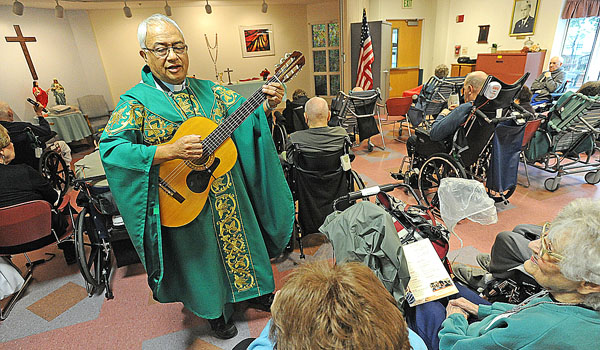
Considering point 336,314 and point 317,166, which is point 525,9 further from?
point 336,314

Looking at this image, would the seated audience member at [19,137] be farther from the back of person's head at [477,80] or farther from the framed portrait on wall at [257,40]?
the framed portrait on wall at [257,40]

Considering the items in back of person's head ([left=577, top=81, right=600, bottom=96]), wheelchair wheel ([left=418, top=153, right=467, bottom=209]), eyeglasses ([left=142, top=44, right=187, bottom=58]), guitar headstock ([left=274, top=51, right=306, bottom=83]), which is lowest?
wheelchair wheel ([left=418, top=153, right=467, bottom=209])

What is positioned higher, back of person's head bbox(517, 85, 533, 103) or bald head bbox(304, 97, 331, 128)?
bald head bbox(304, 97, 331, 128)

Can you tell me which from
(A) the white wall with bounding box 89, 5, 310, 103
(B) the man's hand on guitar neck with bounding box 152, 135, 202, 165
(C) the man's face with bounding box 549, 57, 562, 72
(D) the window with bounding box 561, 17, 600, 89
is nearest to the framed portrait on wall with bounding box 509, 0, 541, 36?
(D) the window with bounding box 561, 17, 600, 89

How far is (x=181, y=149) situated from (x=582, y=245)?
1.42 meters

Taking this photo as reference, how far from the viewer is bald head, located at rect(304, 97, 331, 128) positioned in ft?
7.52

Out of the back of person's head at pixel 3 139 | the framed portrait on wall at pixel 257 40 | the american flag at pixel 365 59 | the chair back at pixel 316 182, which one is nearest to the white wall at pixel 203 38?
the framed portrait on wall at pixel 257 40

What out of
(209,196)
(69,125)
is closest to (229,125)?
(209,196)

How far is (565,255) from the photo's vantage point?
0.87m

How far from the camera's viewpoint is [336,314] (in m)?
0.59

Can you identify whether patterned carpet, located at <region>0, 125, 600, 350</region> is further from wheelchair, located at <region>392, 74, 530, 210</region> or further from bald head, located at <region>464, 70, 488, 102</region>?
bald head, located at <region>464, 70, 488, 102</region>

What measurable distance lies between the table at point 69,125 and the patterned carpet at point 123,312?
3.66m

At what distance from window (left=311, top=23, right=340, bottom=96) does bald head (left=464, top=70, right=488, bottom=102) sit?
20.0 ft

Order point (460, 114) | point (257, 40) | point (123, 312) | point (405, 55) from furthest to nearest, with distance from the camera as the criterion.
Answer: point (405, 55)
point (257, 40)
point (460, 114)
point (123, 312)
